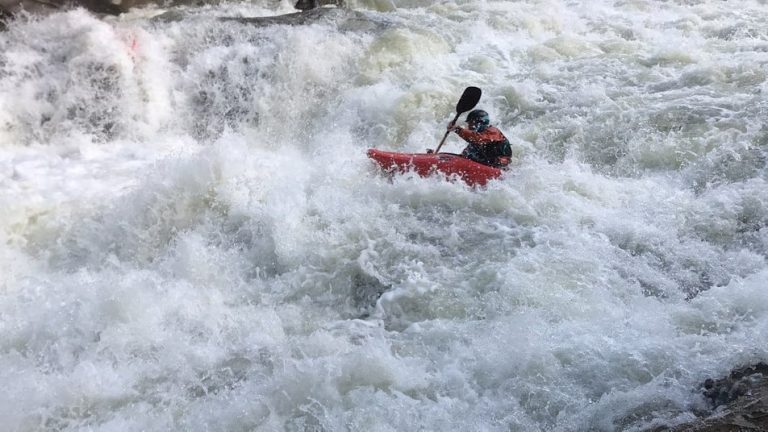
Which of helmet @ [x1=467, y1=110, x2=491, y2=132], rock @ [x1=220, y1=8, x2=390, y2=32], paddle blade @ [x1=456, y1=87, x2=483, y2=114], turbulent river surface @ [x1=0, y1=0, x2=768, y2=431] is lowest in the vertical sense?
turbulent river surface @ [x1=0, y1=0, x2=768, y2=431]

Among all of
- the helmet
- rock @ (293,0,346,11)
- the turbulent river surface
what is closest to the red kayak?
the turbulent river surface

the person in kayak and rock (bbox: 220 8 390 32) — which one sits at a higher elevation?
rock (bbox: 220 8 390 32)

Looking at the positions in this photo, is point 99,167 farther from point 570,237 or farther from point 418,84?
point 570,237

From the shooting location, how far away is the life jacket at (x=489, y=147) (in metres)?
5.61

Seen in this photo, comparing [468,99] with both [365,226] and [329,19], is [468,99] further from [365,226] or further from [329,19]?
[329,19]

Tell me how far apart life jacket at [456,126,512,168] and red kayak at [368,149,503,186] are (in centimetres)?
14

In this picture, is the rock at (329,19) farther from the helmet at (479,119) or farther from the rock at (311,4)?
the helmet at (479,119)

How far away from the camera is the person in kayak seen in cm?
561

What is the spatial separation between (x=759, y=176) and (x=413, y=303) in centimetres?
320

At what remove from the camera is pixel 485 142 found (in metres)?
5.62

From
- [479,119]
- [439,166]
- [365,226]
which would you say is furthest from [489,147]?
[365,226]

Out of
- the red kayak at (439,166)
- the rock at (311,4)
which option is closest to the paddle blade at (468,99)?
the red kayak at (439,166)

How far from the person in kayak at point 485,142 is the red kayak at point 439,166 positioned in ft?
0.48

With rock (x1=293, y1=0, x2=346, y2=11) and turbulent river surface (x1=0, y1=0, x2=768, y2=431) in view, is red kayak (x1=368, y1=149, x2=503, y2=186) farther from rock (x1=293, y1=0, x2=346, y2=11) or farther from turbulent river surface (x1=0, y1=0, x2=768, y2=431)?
rock (x1=293, y1=0, x2=346, y2=11)
